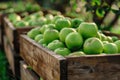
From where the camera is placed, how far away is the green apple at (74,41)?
11.2ft

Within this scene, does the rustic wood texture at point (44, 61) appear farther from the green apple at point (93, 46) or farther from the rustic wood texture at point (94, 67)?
the green apple at point (93, 46)

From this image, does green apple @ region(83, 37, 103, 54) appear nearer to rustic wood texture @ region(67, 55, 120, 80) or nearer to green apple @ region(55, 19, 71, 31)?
rustic wood texture @ region(67, 55, 120, 80)

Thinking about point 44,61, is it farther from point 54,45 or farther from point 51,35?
point 51,35

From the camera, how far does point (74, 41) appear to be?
3.41 metres

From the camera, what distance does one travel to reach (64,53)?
332 cm

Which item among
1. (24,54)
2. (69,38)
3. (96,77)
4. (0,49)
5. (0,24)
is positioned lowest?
(0,49)

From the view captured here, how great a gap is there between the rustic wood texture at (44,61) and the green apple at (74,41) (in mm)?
218

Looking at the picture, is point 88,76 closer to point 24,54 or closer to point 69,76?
point 69,76

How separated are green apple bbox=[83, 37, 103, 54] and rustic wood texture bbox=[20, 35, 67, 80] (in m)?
0.31

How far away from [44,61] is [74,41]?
34 centimetres

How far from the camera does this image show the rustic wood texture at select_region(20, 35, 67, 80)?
299 cm

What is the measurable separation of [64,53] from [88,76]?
0.36m

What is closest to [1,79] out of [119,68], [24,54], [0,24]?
[24,54]

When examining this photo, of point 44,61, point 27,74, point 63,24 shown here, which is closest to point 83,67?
point 44,61
